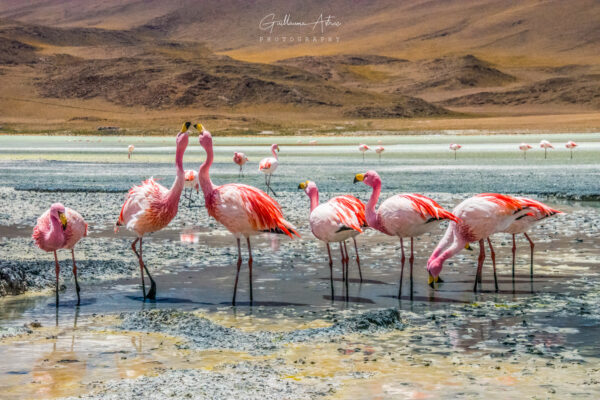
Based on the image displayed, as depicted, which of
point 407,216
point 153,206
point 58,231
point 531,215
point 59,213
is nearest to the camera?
point 59,213

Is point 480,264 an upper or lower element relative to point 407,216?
lower

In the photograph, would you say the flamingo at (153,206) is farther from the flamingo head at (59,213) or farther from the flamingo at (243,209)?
→ the flamingo head at (59,213)

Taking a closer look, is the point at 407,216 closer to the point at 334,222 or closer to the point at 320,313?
the point at 334,222

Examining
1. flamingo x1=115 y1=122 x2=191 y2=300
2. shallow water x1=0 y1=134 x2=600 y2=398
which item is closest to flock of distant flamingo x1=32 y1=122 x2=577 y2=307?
flamingo x1=115 y1=122 x2=191 y2=300

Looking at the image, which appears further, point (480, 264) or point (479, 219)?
point (480, 264)

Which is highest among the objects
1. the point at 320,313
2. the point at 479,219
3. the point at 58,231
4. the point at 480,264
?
the point at 479,219

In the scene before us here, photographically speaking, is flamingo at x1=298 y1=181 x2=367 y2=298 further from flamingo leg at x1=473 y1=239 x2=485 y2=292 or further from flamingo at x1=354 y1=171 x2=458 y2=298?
flamingo leg at x1=473 y1=239 x2=485 y2=292

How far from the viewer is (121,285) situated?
29.2 feet

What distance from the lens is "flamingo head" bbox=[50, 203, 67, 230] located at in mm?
7469

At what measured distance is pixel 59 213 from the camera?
7.71m

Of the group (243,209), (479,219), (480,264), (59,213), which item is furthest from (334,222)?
A: (59,213)

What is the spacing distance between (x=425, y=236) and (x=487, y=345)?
5.94 m

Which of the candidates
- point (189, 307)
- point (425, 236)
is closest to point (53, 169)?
point (425, 236)

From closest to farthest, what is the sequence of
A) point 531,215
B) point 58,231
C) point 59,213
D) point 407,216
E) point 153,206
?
1. point 59,213
2. point 58,231
3. point 407,216
4. point 153,206
5. point 531,215
